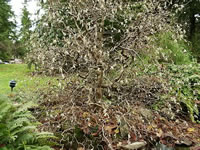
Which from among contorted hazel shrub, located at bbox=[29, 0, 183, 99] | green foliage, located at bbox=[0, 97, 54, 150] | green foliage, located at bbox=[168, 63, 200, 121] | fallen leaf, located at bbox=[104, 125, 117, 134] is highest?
contorted hazel shrub, located at bbox=[29, 0, 183, 99]

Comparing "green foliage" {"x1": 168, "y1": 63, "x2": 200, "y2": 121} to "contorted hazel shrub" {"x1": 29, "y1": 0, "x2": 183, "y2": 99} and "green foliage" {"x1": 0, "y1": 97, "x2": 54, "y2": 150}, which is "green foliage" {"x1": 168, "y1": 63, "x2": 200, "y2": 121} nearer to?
"contorted hazel shrub" {"x1": 29, "y1": 0, "x2": 183, "y2": 99}

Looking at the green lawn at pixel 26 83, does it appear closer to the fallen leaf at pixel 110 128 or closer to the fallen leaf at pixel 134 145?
the fallen leaf at pixel 110 128

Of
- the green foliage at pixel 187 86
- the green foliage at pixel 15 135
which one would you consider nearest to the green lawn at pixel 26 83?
the green foliage at pixel 15 135

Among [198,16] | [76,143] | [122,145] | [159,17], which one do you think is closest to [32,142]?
[76,143]

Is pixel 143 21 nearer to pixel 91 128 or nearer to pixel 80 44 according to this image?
pixel 80 44

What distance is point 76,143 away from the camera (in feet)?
8.28

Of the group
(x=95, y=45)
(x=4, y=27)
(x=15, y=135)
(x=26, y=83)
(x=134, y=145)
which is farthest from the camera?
(x=4, y=27)

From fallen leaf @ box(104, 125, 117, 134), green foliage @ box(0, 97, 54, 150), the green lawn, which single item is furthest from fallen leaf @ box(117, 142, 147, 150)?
the green lawn

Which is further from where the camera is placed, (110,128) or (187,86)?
(187,86)

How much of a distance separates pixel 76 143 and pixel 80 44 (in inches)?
59.1

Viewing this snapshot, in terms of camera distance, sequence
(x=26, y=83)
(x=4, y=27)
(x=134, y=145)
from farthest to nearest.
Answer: (x=4, y=27)
(x=26, y=83)
(x=134, y=145)

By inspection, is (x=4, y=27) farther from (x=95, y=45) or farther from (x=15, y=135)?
(x=15, y=135)

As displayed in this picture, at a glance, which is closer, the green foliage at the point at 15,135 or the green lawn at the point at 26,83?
the green foliage at the point at 15,135

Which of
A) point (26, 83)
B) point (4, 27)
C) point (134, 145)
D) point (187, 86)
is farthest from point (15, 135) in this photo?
point (4, 27)
